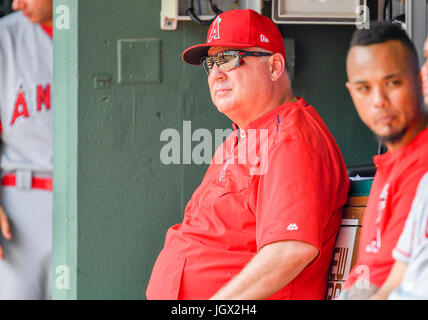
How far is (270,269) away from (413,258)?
2.05ft

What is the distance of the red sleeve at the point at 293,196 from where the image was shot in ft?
6.59

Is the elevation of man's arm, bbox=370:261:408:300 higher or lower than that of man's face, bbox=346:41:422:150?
lower

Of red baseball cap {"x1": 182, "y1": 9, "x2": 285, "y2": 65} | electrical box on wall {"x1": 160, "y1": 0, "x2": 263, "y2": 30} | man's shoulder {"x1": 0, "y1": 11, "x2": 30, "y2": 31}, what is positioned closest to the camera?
red baseball cap {"x1": 182, "y1": 9, "x2": 285, "y2": 65}

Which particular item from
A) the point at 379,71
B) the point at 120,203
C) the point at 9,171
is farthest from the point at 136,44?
the point at 379,71

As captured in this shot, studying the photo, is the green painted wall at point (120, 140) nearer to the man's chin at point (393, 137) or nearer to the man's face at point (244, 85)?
the man's face at point (244, 85)

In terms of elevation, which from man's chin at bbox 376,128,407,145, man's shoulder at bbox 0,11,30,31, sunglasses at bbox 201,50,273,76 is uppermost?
man's shoulder at bbox 0,11,30,31

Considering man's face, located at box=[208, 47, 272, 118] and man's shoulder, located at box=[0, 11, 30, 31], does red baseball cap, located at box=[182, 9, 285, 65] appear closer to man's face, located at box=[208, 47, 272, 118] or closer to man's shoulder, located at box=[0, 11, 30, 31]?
man's face, located at box=[208, 47, 272, 118]

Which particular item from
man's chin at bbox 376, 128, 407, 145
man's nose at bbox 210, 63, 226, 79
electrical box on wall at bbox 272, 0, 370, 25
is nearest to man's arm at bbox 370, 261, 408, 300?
man's chin at bbox 376, 128, 407, 145

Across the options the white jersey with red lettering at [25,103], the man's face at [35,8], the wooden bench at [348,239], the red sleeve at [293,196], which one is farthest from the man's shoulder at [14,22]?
the wooden bench at [348,239]

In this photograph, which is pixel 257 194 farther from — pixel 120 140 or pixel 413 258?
pixel 120 140

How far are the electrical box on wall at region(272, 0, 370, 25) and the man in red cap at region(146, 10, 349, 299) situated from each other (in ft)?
1.04

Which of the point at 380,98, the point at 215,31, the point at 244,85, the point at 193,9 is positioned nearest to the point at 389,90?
the point at 380,98

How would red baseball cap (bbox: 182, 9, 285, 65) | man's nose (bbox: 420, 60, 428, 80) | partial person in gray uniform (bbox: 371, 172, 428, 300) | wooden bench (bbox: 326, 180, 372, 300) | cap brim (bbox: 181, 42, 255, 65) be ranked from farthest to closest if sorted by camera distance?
cap brim (bbox: 181, 42, 255, 65)
red baseball cap (bbox: 182, 9, 285, 65)
wooden bench (bbox: 326, 180, 372, 300)
man's nose (bbox: 420, 60, 428, 80)
partial person in gray uniform (bbox: 371, 172, 428, 300)

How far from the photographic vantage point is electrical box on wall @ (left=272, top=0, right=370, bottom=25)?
2.69 m
